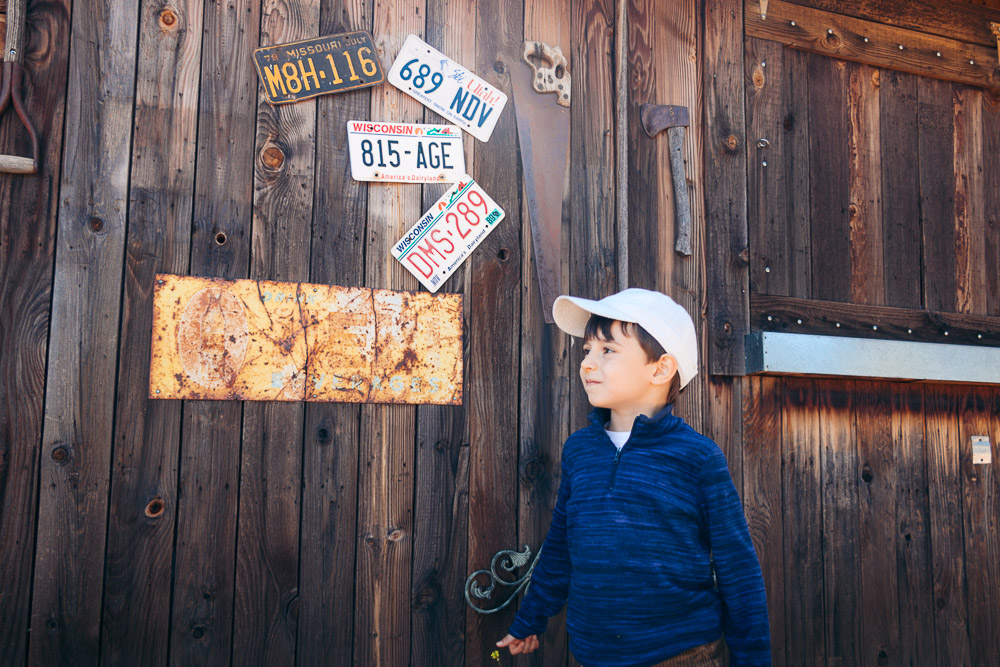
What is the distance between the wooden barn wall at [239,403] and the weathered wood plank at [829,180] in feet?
2.56

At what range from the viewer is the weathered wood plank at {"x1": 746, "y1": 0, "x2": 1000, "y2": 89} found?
2.67 metres

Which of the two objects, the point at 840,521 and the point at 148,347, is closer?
the point at 148,347

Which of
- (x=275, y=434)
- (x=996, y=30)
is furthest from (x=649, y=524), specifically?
(x=996, y=30)

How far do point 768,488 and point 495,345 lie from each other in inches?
40.2

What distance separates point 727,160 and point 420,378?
1.26 meters

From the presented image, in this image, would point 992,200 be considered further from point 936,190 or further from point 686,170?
point 686,170

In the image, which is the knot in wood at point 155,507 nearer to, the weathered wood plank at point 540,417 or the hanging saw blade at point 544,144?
the weathered wood plank at point 540,417

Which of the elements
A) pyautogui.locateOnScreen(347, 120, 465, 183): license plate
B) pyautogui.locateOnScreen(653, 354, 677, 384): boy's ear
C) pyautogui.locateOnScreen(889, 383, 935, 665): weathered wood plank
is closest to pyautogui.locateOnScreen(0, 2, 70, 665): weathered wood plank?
pyautogui.locateOnScreen(347, 120, 465, 183): license plate

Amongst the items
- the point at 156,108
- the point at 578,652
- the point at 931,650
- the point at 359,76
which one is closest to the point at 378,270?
the point at 359,76

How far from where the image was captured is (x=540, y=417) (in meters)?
2.24

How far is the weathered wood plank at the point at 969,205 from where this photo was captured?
9.37 ft

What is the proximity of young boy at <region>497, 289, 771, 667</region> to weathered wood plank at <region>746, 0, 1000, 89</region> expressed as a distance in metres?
1.46

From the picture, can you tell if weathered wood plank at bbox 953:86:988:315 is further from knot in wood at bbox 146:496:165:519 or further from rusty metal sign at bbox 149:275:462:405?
knot in wood at bbox 146:496:165:519

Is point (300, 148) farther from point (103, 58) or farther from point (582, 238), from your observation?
point (582, 238)
